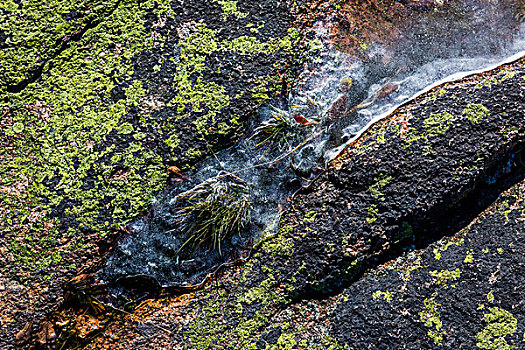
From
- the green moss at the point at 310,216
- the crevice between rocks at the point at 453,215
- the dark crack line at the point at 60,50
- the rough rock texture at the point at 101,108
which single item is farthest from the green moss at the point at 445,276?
the dark crack line at the point at 60,50

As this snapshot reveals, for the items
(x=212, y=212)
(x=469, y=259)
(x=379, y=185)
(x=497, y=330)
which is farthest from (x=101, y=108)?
(x=497, y=330)

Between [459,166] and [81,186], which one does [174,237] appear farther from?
[459,166]

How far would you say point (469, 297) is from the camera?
203 cm

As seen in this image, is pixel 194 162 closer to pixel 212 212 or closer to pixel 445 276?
pixel 212 212

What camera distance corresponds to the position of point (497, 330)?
198 centimetres

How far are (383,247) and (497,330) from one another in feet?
2.07

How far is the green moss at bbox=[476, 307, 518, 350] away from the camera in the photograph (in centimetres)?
197

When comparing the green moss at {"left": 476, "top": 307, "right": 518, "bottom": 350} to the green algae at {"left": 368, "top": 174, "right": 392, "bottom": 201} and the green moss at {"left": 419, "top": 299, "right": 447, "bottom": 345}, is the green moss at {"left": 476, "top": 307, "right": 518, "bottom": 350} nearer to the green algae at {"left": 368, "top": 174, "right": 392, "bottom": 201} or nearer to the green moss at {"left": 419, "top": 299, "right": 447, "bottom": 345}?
the green moss at {"left": 419, "top": 299, "right": 447, "bottom": 345}

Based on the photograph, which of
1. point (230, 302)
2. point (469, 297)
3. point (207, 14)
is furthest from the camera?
point (207, 14)

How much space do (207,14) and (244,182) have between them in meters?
0.96

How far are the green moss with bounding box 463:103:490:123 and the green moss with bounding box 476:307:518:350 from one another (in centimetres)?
94

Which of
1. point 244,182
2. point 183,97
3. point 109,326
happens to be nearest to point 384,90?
point 244,182

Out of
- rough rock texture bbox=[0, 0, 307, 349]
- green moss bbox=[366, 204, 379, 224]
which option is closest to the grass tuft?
rough rock texture bbox=[0, 0, 307, 349]

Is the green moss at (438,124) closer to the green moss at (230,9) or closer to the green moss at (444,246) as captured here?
the green moss at (444,246)
